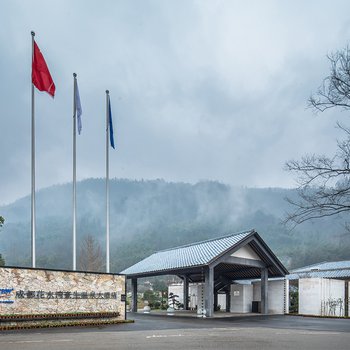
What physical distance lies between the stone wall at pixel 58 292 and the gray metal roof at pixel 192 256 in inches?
204

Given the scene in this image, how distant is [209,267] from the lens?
842 inches

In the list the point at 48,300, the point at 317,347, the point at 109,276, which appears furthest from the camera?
the point at 109,276

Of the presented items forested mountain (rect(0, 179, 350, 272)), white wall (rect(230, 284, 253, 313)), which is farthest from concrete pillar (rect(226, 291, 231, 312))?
forested mountain (rect(0, 179, 350, 272))

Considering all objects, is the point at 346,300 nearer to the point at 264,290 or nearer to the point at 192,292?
the point at 264,290

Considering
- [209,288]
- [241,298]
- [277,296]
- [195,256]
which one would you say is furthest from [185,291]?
[209,288]

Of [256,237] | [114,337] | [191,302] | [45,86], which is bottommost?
[191,302]

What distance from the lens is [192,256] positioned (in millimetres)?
24312

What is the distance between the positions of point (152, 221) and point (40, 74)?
12533 centimetres

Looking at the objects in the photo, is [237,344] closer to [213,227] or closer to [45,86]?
Result: [45,86]

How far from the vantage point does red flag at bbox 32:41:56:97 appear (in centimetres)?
1580

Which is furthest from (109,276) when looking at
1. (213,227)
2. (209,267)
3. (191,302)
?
(213,227)

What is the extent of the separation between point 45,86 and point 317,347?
12.1 meters

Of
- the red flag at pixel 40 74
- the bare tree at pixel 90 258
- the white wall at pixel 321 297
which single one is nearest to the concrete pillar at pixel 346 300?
the white wall at pixel 321 297

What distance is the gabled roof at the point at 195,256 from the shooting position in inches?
871
